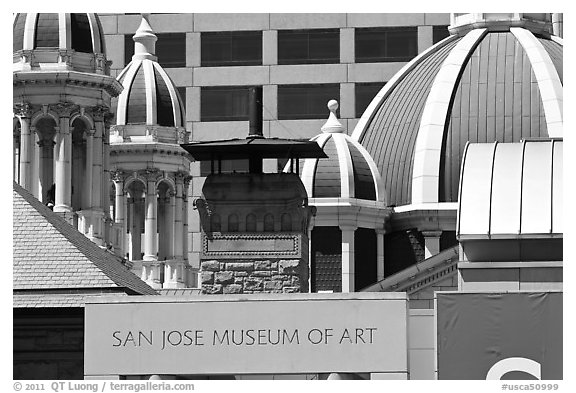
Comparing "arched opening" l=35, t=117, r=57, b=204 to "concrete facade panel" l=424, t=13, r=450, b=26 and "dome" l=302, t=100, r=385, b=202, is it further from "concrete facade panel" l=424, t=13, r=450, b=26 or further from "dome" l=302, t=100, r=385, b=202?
"concrete facade panel" l=424, t=13, r=450, b=26

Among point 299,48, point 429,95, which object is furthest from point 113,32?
point 429,95

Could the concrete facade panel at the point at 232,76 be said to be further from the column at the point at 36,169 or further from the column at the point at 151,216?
the column at the point at 36,169

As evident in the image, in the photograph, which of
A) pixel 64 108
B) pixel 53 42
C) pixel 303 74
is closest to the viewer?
pixel 53 42

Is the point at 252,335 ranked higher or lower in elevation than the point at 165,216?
lower

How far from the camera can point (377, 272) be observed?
363 feet

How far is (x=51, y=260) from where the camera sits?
69.1 metres

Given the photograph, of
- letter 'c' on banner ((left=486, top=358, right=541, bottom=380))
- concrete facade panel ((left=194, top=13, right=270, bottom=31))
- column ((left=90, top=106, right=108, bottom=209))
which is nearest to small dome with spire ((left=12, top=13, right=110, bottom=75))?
column ((left=90, top=106, right=108, bottom=209))

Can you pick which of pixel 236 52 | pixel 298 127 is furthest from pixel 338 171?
pixel 236 52

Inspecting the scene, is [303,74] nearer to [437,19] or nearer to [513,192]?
[437,19]

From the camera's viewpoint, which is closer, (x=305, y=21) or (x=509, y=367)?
(x=509, y=367)

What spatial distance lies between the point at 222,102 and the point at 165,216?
926 inches

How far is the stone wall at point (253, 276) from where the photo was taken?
67.1 meters

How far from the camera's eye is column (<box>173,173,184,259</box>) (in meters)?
107
